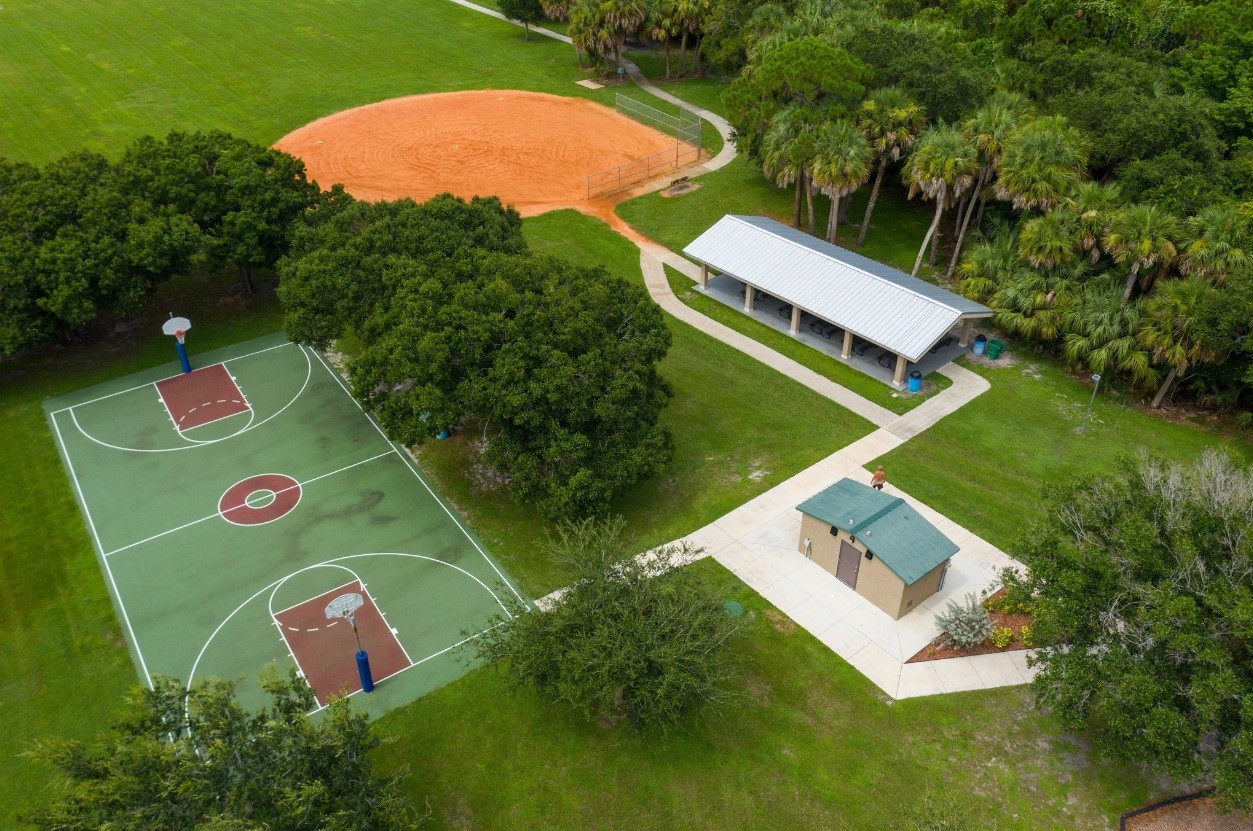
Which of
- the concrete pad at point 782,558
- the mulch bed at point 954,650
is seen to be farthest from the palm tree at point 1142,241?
the concrete pad at point 782,558

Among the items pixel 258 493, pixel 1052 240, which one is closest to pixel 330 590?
pixel 258 493

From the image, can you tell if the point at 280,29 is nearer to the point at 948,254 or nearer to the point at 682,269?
the point at 682,269

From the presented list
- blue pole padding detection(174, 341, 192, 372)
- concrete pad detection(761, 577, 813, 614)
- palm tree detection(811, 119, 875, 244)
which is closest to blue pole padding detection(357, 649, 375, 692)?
concrete pad detection(761, 577, 813, 614)

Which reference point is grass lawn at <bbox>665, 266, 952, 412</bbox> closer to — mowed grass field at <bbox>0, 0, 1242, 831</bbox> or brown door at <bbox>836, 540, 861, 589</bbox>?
mowed grass field at <bbox>0, 0, 1242, 831</bbox>

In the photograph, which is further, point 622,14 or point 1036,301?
point 622,14

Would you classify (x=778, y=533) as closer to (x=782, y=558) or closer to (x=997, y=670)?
(x=782, y=558)

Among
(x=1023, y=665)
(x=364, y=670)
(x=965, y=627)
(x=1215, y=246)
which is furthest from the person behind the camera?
(x=1215, y=246)

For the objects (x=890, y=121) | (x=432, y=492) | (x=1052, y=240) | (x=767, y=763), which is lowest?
(x=767, y=763)
